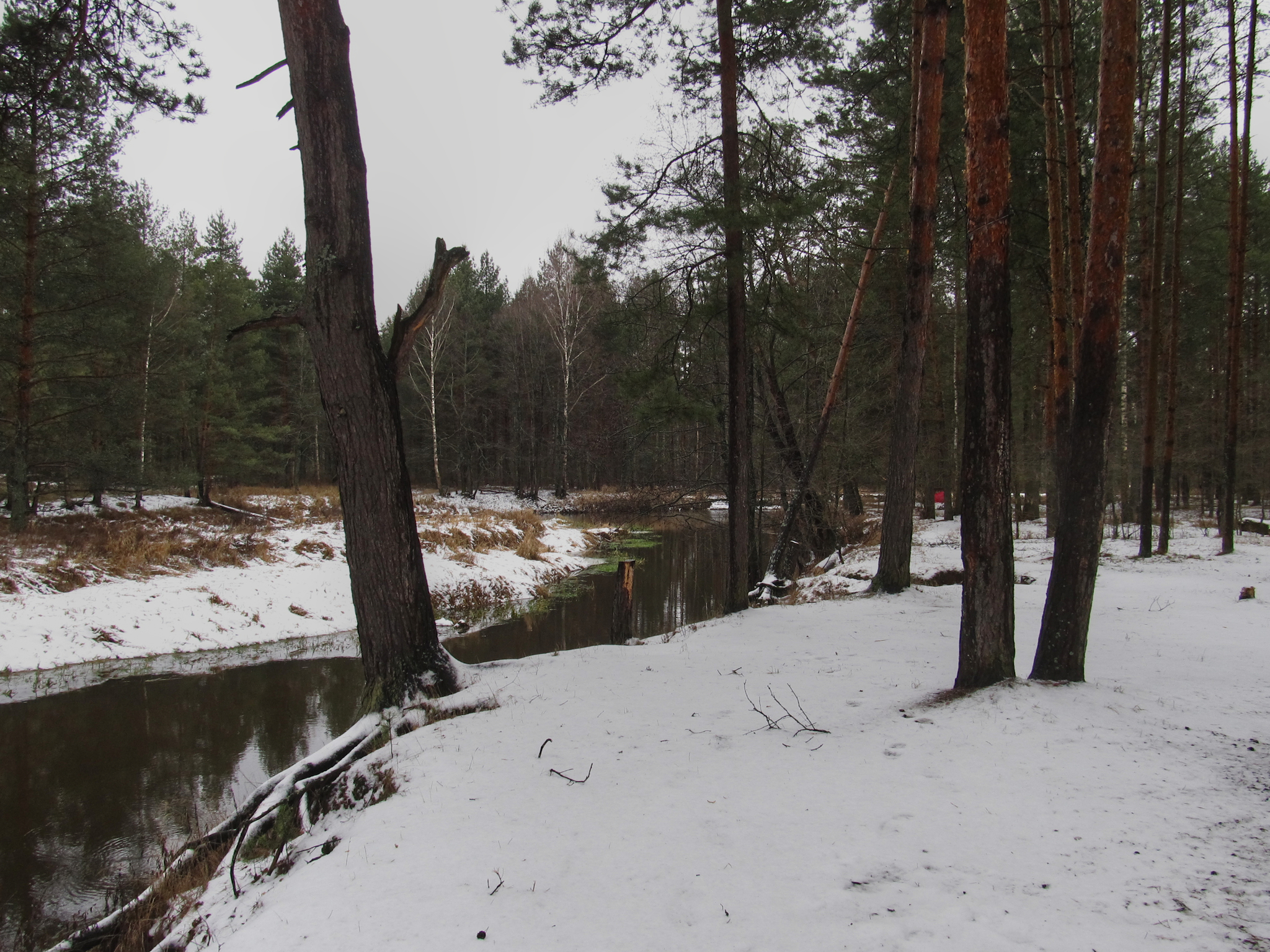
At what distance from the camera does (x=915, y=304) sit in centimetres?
758

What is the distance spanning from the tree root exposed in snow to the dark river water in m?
1.12

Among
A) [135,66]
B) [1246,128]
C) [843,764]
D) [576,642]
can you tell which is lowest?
[576,642]

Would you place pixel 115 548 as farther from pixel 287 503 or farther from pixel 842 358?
pixel 842 358

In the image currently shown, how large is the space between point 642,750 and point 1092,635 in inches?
182

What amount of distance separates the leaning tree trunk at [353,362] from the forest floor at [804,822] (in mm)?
742

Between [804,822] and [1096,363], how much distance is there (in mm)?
3190

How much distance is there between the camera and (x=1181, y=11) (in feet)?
33.7

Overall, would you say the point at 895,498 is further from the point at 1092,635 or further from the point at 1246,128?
the point at 1246,128

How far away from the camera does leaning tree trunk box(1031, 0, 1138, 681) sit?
3.90 m

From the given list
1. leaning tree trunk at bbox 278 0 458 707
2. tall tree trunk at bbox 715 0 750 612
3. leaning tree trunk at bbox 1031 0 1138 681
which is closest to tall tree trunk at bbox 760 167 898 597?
tall tree trunk at bbox 715 0 750 612

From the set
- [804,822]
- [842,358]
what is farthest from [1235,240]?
[804,822]

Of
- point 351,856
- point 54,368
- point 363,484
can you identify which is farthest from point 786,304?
point 54,368

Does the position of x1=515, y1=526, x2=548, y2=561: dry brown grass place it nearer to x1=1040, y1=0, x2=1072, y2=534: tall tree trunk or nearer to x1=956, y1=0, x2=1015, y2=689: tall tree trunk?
x1=1040, y1=0, x2=1072, y2=534: tall tree trunk

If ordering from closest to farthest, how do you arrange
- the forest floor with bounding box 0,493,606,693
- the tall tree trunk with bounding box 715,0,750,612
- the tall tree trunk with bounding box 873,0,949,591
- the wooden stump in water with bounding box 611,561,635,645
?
the tall tree trunk with bounding box 873,0,949,591, the tall tree trunk with bounding box 715,0,750,612, the wooden stump in water with bounding box 611,561,635,645, the forest floor with bounding box 0,493,606,693
